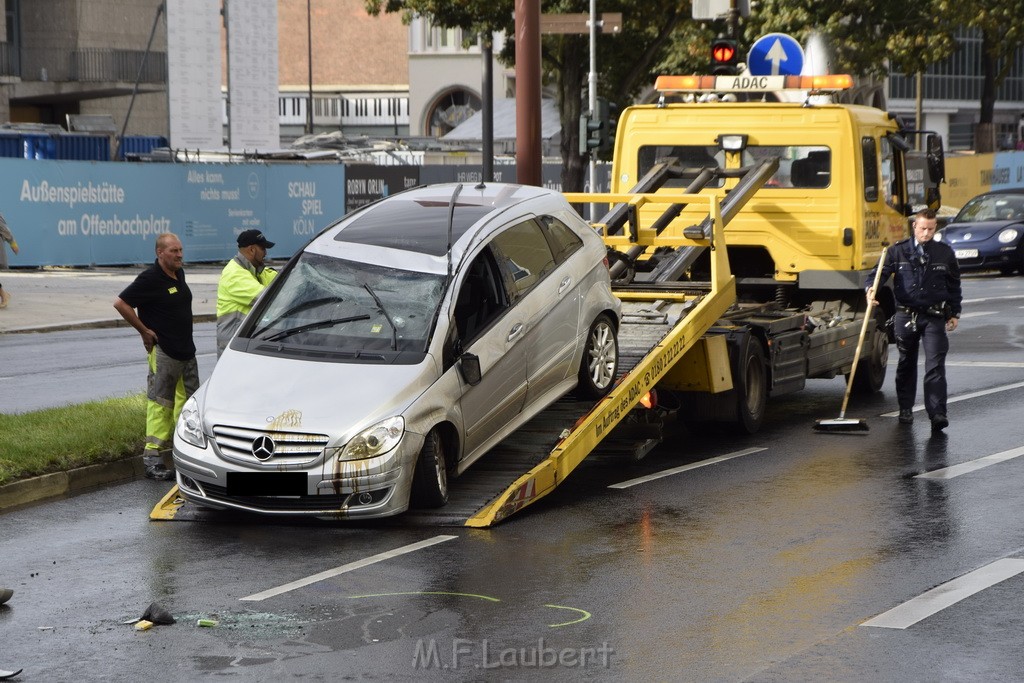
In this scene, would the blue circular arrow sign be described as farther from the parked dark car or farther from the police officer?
the parked dark car

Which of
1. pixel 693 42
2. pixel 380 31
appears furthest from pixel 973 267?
pixel 380 31

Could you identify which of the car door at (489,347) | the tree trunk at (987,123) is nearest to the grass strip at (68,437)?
the car door at (489,347)

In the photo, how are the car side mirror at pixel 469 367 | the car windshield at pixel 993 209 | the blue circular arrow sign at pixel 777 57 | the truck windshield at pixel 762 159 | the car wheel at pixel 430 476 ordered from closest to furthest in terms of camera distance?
1. the car wheel at pixel 430 476
2. the car side mirror at pixel 469 367
3. the truck windshield at pixel 762 159
4. the blue circular arrow sign at pixel 777 57
5. the car windshield at pixel 993 209

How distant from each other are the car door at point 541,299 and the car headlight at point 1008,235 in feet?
68.1

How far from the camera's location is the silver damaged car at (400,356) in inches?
337

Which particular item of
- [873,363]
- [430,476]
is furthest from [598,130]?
[430,476]

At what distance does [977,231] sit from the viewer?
2953 centimetres

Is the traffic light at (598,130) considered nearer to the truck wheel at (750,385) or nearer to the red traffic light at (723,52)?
the red traffic light at (723,52)

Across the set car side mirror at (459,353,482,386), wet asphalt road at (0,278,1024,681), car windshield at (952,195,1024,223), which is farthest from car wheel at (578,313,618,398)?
car windshield at (952,195,1024,223)

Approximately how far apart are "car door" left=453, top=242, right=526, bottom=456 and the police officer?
3.91 m

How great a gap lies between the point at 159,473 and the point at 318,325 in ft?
6.39

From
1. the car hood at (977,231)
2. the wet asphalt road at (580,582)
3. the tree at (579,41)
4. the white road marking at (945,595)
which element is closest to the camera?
the wet asphalt road at (580,582)

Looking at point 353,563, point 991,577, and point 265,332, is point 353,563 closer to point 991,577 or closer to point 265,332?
point 265,332

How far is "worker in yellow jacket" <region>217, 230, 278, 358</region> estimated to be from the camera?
10711 millimetres
